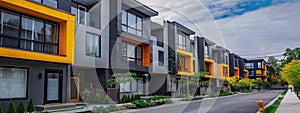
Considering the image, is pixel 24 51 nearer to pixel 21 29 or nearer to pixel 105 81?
pixel 21 29

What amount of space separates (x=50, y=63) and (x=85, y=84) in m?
4.67

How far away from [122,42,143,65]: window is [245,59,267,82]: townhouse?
184 ft

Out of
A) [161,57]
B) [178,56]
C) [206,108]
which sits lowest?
[206,108]

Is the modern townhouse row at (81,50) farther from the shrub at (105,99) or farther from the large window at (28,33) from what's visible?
the shrub at (105,99)

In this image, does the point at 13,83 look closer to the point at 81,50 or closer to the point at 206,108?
the point at 81,50

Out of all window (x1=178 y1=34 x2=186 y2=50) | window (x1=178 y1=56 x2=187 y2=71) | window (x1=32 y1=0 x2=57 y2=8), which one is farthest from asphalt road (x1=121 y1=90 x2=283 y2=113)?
window (x1=178 y1=34 x2=186 y2=50)

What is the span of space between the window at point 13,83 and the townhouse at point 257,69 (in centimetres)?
6777

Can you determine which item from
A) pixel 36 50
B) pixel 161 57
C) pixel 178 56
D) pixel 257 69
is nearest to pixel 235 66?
pixel 257 69

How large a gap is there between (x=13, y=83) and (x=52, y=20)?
4173 millimetres

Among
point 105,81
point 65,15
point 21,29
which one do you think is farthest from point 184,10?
point 105,81

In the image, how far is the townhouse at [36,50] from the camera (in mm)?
13008

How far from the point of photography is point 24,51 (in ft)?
42.8

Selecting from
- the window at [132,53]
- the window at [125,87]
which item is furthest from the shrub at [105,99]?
the window at [132,53]

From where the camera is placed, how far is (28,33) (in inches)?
562
